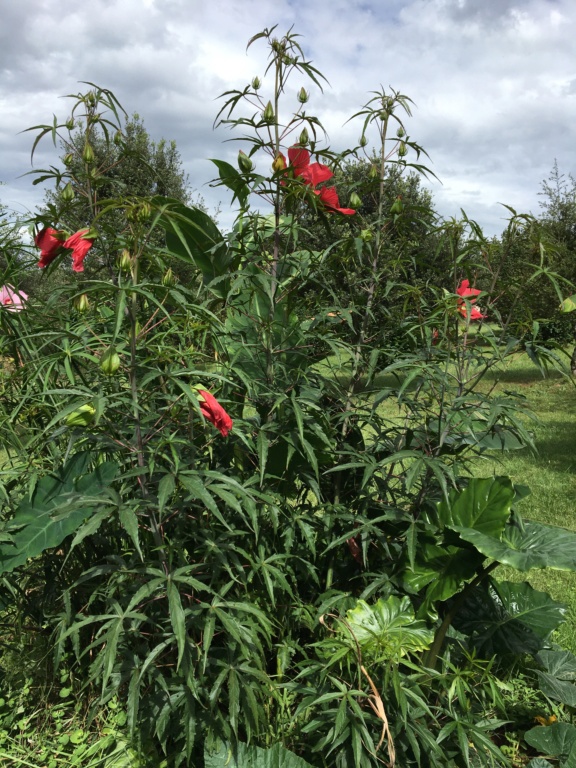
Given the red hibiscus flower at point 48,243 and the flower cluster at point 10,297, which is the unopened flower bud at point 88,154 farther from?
the flower cluster at point 10,297

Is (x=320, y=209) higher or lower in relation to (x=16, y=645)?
higher

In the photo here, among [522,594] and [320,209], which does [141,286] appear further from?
[522,594]

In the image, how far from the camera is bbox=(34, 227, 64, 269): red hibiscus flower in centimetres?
156

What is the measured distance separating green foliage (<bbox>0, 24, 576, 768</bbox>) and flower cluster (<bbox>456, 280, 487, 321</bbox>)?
0.03 meters

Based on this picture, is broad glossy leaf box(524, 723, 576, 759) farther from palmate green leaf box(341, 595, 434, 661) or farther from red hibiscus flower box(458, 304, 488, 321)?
red hibiscus flower box(458, 304, 488, 321)

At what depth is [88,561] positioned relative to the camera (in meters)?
1.89

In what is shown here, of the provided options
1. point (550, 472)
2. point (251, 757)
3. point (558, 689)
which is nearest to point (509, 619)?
point (558, 689)

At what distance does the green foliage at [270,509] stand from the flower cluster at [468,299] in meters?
0.03

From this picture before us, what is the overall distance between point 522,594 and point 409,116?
1549mm

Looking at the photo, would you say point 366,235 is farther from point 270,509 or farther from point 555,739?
point 555,739

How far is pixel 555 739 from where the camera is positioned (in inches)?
65.7

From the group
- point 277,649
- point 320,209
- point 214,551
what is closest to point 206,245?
point 320,209

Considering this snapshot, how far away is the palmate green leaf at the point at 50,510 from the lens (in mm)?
1542

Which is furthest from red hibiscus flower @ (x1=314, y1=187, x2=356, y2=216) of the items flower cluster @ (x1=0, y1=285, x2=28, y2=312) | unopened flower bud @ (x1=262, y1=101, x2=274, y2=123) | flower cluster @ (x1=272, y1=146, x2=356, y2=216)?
flower cluster @ (x1=0, y1=285, x2=28, y2=312)
